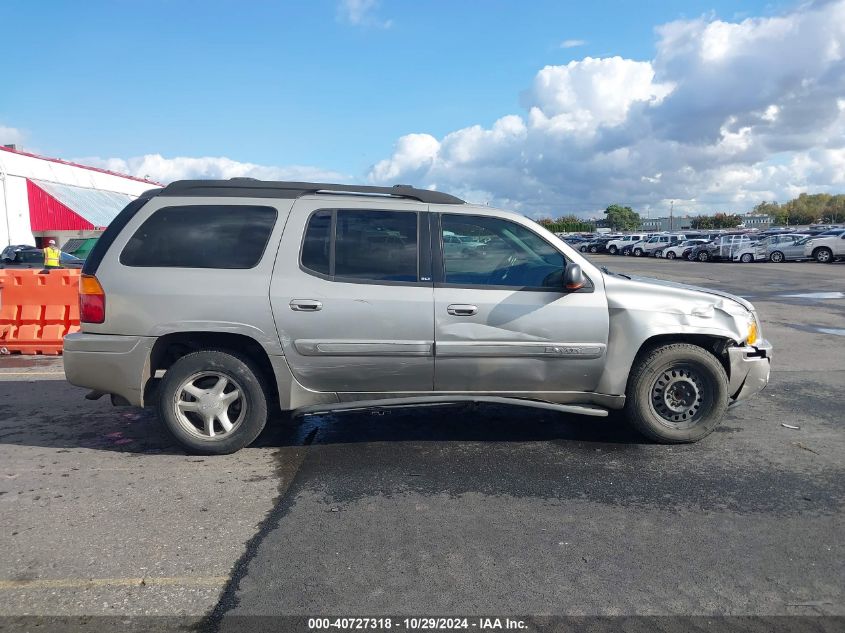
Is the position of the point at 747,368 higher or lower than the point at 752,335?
lower

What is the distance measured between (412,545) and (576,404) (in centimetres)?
204

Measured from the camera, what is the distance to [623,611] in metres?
2.90

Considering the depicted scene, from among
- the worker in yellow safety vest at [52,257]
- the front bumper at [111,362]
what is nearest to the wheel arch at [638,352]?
the front bumper at [111,362]

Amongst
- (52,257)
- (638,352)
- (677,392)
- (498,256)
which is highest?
(498,256)

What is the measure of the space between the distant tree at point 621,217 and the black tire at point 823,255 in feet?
356

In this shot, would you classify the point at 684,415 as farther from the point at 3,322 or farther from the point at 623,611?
the point at 3,322

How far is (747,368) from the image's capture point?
504cm

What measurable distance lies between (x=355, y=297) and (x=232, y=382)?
1.11m

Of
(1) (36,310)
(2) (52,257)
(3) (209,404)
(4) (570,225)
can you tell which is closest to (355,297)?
(3) (209,404)

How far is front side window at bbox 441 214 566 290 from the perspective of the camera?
4.84m

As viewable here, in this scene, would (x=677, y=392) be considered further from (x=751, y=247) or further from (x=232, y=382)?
(x=751, y=247)

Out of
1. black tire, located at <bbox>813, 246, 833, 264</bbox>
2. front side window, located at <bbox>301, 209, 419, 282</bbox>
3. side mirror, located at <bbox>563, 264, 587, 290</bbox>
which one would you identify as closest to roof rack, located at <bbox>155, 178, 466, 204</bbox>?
front side window, located at <bbox>301, 209, 419, 282</bbox>

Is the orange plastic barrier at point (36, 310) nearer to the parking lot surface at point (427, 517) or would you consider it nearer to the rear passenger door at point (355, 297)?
the parking lot surface at point (427, 517)

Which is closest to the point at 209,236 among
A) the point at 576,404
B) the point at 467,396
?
the point at 467,396
